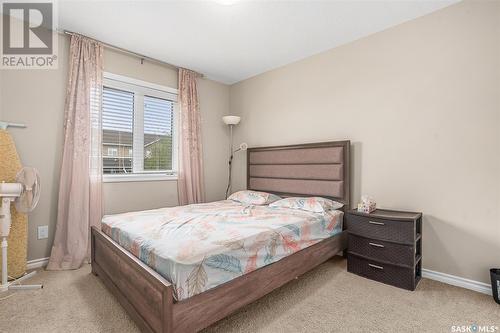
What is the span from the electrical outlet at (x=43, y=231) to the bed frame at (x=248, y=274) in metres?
0.69

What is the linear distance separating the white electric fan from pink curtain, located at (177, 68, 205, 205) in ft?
5.59

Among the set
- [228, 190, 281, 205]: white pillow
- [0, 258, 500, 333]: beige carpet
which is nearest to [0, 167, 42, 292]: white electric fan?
[0, 258, 500, 333]: beige carpet

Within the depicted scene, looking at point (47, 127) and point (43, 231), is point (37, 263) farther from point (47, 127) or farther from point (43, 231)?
point (47, 127)

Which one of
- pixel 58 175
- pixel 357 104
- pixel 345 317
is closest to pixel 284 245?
pixel 345 317

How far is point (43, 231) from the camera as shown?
2.73 metres

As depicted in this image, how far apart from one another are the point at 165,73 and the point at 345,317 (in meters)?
3.70

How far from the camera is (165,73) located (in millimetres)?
3672

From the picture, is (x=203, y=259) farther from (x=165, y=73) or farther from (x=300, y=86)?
(x=165, y=73)

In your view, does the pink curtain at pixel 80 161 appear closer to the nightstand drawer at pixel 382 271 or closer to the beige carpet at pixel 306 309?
the beige carpet at pixel 306 309

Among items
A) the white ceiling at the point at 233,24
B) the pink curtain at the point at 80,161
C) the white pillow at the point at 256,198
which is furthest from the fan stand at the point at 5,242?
the white pillow at the point at 256,198

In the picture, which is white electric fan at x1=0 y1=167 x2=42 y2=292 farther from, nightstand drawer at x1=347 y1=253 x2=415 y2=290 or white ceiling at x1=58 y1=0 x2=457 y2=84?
nightstand drawer at x1=347 y1=253 x2=415 y2=290

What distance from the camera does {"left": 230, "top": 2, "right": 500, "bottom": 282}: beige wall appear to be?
85.7 inches

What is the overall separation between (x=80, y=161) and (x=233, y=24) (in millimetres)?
2312

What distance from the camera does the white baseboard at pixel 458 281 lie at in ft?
7.09
